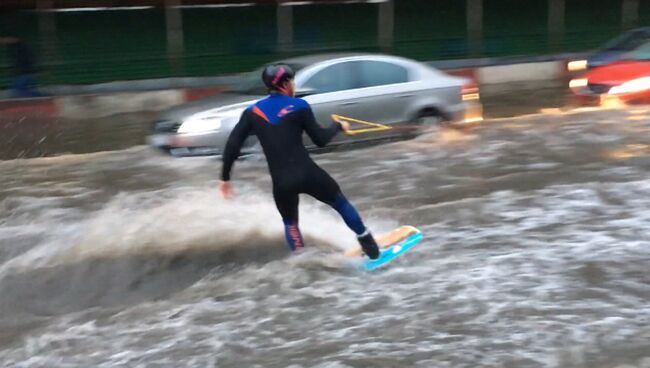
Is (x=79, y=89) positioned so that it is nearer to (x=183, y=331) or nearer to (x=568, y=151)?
(x=568, y=151)

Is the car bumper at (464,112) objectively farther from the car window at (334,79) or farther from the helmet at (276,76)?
the helmet at (276,76)

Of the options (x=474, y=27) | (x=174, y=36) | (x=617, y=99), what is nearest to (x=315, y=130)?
(x=617, y=99)

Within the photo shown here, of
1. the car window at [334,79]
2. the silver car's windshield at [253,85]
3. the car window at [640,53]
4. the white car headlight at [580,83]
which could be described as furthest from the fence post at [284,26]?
the car window at [334,79]

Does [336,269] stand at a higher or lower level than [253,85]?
lower

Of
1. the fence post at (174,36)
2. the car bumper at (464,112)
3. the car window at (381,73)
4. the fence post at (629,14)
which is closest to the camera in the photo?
the car window at (381,73)

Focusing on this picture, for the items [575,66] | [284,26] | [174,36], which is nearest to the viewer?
[174,36]

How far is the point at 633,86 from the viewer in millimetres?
13664

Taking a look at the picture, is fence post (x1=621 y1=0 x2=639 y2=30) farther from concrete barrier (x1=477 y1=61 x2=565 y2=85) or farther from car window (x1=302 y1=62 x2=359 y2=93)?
Answer: car window (x1=302 y1=62 x2=359 y2=93)

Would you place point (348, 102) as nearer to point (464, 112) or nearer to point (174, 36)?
point (464, 112)

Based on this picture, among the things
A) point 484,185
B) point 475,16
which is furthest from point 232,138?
point 475,16

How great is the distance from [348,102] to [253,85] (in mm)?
1405

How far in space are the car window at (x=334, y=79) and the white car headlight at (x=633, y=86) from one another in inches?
199

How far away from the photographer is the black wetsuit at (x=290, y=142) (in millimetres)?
5980

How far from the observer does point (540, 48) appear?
23875 millimetres
